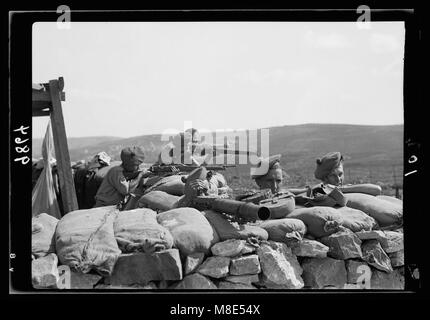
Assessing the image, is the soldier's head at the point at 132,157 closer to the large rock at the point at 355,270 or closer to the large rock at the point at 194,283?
the large rock at the point at 194,283

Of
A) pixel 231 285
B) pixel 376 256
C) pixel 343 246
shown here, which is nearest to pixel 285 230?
pixel 343 246

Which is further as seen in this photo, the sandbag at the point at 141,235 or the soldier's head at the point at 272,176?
the soldier's head at the point at 272,176

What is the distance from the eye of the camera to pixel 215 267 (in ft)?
24.3

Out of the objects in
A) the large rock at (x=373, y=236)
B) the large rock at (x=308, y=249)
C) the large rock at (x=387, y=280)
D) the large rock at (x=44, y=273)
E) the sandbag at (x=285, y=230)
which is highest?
the sandbag at (x=285, y=230)

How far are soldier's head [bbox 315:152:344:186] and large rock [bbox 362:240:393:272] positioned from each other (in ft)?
4.48

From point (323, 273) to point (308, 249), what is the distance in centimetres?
36

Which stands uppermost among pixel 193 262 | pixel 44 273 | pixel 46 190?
pixel 46 190

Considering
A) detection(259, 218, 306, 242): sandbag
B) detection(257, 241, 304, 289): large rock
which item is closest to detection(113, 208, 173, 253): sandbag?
detection(257, 241, 304, 289): large rock

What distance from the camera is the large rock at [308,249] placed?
773 cm

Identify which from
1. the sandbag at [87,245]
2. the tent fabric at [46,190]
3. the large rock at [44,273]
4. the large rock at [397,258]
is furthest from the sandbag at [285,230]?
the tent fabric at [46,190]

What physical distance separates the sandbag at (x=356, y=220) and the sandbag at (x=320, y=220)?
147mm

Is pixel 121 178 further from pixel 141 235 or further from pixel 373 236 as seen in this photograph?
pixel 373 236

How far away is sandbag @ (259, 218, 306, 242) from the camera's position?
25.4 feet
